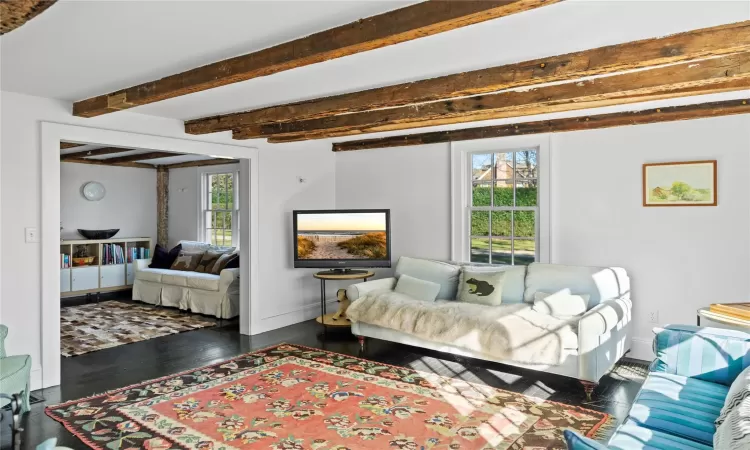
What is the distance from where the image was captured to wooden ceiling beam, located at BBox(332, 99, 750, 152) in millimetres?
4293

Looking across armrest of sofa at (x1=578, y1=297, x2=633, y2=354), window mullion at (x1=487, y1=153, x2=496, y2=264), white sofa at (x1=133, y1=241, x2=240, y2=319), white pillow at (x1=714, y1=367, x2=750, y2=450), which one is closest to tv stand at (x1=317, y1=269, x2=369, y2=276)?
white sofa at (x1=133, y1=241, x2=240, y2=319)

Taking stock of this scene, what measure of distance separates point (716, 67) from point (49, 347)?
5.22 m

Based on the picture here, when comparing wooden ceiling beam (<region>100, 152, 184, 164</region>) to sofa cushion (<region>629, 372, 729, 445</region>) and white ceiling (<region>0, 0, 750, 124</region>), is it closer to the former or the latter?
white ceiling (<region>0, 0, 750, 124</region>)

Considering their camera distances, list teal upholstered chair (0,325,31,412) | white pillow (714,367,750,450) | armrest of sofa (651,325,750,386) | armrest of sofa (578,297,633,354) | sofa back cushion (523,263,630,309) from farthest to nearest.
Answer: sofa back cushion (523,263,630,309) → armrest of sofa (578,297,633,354) → teal upholstered chair (0,325,31,412) → armrest of sofa (651,325,750,386) → white pillow (714,367,750,450)

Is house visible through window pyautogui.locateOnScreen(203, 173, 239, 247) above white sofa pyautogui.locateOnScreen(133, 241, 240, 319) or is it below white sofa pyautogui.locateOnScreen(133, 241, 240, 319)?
above

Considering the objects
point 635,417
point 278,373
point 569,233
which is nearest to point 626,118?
point 569,233

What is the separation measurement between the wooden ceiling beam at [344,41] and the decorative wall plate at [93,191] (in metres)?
5.73

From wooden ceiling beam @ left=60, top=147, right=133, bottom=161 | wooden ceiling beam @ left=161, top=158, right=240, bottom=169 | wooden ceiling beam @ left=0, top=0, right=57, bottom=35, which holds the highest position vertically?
wooden ceiling beam @ left=60, top=147, right=133, bottom=161

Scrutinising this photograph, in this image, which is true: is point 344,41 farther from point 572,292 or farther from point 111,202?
point 111,202

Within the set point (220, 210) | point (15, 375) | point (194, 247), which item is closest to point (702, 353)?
point (15, 375)

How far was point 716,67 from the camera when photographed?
9.99ft

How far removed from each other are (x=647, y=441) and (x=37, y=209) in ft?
14.7

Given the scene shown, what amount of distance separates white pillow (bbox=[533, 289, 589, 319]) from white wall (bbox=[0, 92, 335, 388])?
3.06 meters

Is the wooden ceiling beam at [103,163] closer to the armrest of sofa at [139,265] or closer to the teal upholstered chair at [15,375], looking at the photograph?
the armrest of sofa at [139,265]
